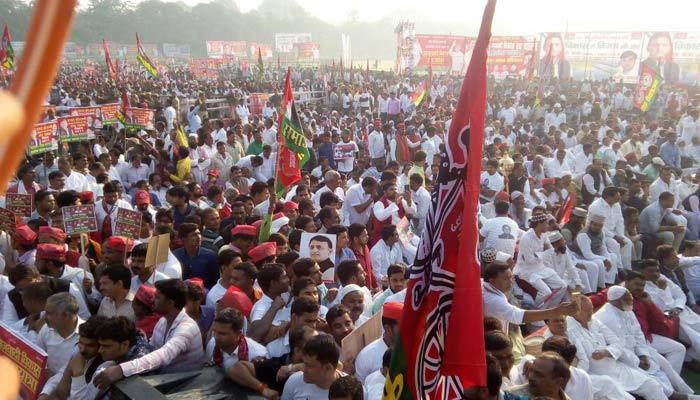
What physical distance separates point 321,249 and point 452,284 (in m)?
2.97

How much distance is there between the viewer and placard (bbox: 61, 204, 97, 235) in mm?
4766

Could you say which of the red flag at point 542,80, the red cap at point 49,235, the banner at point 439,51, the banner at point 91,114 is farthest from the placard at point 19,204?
the banner at point 439,51

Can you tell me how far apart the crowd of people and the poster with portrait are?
28 mm

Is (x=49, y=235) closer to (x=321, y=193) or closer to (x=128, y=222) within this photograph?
(x=128, y=222)

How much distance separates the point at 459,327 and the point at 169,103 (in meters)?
17.0

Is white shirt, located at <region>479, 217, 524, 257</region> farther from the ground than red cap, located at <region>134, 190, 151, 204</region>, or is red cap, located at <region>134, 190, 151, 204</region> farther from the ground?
red cap, located at <region>134, 190, 151, 204</region>

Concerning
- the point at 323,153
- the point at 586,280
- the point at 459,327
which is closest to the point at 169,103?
the point at 323,153

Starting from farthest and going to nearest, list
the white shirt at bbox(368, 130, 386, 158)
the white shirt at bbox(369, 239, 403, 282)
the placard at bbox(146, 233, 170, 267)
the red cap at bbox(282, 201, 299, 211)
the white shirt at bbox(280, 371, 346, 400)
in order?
the white shirt at bbox(368, 130, 386, 158) → the red cap at bbox(282, 201, 299, 211) → the white shirt at bbox(369, 239, 403, 282) → the placard at bbox(146, 233, 170, 267) → the white shirt at bbox(280, 371, 346, 400)

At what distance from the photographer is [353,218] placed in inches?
293

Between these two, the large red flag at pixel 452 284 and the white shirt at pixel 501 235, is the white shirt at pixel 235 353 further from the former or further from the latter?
the white shirt at pixel 501 235

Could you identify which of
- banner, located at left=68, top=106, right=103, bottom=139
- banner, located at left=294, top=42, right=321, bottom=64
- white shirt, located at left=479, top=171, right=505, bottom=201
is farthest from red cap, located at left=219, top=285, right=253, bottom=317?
banner, located at left=294, top=42, right=321, bottom=64

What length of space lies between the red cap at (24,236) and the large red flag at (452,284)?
441 centimetres

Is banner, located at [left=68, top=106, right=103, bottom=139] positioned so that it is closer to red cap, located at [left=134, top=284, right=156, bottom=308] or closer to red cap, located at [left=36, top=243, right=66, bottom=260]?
red cap, located at [left=36, top=243, right=66, bottom=260]

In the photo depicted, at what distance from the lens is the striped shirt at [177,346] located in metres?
3.14
